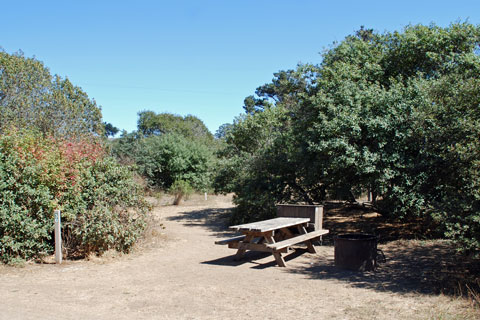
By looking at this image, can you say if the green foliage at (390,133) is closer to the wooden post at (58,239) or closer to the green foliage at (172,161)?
the wooden post at (58,239)

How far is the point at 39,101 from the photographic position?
1895cm

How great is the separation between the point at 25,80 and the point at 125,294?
15.5m

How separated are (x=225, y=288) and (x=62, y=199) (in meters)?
4.84

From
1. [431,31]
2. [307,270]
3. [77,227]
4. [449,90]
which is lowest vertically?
[307,270]

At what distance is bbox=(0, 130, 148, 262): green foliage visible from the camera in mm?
8719

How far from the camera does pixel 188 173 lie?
94.5 ft

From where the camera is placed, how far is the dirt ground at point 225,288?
219 inches

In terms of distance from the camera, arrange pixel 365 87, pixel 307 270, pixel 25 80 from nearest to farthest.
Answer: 1. pixel 307 270
2. pixel 365 87
3. pixel 25 80

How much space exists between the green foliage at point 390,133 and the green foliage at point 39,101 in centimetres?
1011

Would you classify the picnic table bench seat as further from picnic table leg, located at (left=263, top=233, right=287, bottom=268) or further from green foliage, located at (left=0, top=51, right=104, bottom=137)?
green foliage, located at (left=0, top=51, right=104, bottom=137)

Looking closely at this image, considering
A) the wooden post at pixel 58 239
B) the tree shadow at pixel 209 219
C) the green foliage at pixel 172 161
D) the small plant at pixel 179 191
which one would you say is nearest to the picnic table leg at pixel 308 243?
the tree shadow at pixel 209 219

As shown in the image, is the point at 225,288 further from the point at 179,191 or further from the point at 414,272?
the point at 179,191

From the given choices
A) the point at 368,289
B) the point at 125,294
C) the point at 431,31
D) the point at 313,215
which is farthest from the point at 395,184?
the point at 125,294

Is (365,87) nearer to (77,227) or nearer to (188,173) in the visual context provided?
(77,227)
